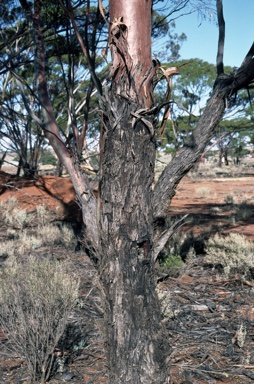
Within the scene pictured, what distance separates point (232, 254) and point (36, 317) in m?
3.77

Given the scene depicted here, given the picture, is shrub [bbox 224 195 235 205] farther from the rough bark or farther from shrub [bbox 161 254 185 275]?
the rough bark

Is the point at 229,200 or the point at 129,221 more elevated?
the point at 129,221

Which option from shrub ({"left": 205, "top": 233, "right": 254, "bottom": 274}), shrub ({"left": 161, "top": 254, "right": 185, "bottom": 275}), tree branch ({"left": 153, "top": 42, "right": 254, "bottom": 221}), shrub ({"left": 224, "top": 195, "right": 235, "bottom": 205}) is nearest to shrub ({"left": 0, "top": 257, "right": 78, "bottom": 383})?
tree branch ({"left": 153, "top": 42, "right": 254, "bottom": 221})

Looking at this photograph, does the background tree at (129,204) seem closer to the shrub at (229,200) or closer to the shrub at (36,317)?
the shrub at (36,317)

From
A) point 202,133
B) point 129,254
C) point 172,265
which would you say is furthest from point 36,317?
point 172,265

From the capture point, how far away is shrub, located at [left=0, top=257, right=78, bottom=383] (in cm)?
386

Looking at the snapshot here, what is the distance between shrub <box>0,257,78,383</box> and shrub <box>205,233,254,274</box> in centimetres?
308

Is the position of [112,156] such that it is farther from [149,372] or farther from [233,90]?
[233,90]

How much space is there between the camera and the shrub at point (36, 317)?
3.86 meters

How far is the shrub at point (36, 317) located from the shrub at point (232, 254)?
308 centimetres

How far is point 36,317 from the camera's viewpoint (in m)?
4.00

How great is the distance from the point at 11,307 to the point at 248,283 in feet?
11.0

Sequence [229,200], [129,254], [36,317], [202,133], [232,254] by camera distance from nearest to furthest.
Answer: [129,254], [36,317], [202,133], [232,254], [229,200]

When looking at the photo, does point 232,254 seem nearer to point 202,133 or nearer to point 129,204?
point 202,133
